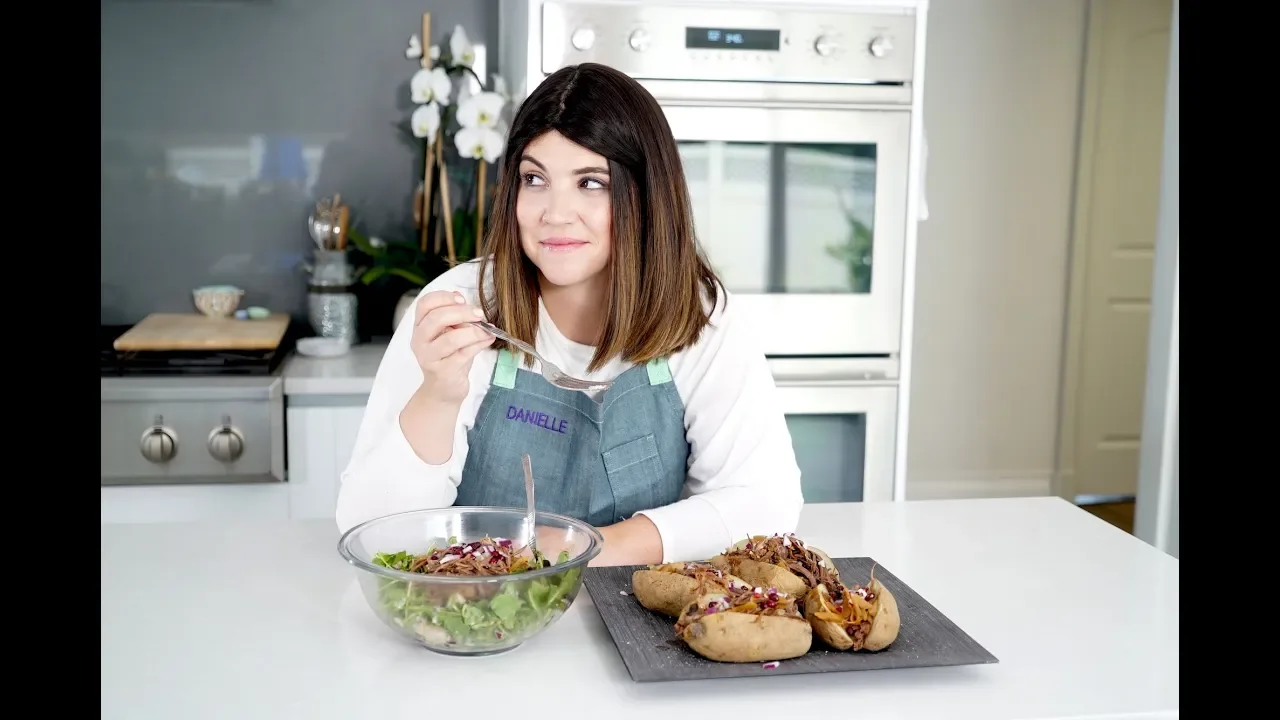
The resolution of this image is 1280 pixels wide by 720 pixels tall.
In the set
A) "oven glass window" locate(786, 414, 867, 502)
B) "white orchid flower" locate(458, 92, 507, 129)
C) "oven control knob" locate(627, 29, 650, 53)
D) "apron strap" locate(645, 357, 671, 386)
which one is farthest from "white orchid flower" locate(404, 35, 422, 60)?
"apron strap" locate(645, 357, 671, 386)

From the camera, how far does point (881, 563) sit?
1.32 meters

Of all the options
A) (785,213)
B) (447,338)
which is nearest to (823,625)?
(447,338)

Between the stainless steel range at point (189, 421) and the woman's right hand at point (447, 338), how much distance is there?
123 centimetres

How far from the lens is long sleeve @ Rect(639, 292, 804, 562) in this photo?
1.39 meters

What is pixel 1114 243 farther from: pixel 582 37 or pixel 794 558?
pixel 794 558

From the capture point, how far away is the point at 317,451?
2.47 metres

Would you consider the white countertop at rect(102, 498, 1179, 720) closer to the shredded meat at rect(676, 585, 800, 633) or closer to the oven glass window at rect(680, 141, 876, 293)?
the shredded meat at rect(676, 585, 800, 633)

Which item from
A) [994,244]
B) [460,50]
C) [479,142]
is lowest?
[994,244]

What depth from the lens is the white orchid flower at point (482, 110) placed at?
102 inches

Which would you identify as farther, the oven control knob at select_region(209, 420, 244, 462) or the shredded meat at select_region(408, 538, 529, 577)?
the oven control knob at select_region(209, 420, 244, 462)

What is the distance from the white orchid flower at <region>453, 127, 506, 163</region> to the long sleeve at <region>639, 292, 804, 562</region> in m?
1.12

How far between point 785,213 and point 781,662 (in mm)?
1704

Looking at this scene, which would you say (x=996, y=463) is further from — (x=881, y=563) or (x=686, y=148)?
(x=881, y=563)
